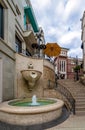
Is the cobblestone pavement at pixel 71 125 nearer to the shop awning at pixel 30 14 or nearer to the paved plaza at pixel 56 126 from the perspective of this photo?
the paved plaza at pixel 56 126

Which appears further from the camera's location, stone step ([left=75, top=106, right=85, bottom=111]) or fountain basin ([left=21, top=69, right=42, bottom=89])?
fountain basin ([left=21, top=69, right=42, bottom=89])

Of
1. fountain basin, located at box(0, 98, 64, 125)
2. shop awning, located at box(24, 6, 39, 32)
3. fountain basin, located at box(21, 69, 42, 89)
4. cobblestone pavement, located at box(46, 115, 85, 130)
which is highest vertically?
shop awning, located at box(24, 6, 39, 32)

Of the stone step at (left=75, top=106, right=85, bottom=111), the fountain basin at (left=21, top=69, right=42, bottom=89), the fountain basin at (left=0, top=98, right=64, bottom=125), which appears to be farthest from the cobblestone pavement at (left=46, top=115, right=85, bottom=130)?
the fountain basin at (left=21, top=69, right=42, bottom=89)

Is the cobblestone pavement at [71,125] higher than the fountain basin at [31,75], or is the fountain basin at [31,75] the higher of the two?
the fountain basin at [31,75]

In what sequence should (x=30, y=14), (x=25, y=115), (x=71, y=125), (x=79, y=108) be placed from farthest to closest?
1. (x=30, y=14)
2. (x=79, y=108)
3. (x=71, y=125)
4. (x=25, y=115)

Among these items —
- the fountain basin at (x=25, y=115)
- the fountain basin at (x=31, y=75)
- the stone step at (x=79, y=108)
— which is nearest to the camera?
the fountain basin at (x=25, y=115)

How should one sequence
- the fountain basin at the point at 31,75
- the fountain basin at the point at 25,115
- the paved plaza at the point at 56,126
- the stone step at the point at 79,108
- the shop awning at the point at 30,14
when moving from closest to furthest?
the paved plaza at the point at 56,126 → the fountain basin at the point at 25,115 → the stone step at the point at 79,108 → the fountain basin at the point at 31,75 → the shop awning at the point at 30,14

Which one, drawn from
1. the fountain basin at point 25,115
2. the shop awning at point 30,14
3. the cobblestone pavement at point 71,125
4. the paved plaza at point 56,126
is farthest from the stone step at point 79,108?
the shop awning at point 30,14

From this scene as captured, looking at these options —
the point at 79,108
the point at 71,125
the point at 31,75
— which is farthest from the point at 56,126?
the point at 31,75

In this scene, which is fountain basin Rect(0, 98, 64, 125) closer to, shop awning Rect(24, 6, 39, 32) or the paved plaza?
the paved plaza

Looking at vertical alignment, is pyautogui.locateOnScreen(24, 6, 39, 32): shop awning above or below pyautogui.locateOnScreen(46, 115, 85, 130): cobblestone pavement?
above

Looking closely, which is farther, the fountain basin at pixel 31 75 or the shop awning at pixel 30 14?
the shop awning at pixel 30 14

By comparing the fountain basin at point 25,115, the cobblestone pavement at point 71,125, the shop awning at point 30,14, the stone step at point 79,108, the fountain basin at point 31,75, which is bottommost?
the cobblestone pavement at point 71,125

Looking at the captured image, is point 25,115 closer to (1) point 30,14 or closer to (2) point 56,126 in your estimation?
(2) point 56,126
